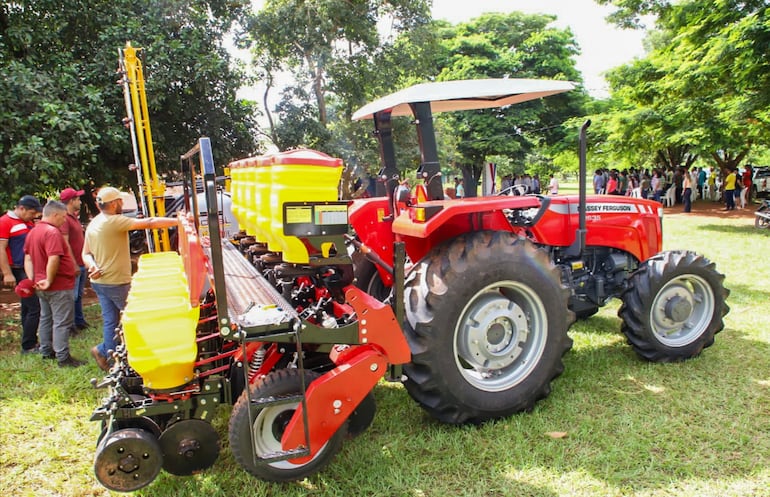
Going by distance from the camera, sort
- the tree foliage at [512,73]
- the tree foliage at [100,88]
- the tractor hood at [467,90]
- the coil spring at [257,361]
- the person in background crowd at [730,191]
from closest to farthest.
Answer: the coil spring at [257,361] → the tractor hood at [467,90] → the tree foliage at [100,88] → the person in background crowd at [730,191] → the tree foliage at [512,73]

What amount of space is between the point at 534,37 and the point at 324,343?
1072 inches

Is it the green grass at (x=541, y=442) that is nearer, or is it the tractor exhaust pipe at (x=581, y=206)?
the green grass at (x=541, y=442)

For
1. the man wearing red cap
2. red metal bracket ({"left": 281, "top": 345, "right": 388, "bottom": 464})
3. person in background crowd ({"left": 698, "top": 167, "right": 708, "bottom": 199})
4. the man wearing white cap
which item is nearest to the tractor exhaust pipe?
red metal bracket ({"left": 281, "top": 345, "right": 388, "bottom": 464})

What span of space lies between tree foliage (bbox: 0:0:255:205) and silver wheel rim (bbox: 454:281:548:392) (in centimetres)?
585

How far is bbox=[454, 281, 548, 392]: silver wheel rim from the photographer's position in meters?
3.37

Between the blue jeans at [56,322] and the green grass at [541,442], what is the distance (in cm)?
31

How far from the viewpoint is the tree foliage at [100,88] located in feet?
21.8

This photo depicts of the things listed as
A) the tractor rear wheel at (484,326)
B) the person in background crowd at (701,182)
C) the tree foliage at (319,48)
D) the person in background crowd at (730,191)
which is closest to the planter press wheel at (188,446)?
the tractor rear wheel at (484,326)

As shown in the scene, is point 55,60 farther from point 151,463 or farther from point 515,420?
point 515,420

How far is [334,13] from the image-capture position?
13.7 m

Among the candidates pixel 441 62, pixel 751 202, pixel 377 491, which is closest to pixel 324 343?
pixel 377 491

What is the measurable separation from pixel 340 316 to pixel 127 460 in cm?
127

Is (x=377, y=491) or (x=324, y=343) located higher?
(x=324, y=343)

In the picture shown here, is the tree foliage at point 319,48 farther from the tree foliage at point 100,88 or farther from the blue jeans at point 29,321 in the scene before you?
the blue jeans at point 29,321
